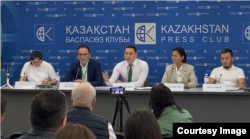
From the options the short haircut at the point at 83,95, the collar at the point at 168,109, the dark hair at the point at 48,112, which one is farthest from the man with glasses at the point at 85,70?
the dark hair at the point at 48,112

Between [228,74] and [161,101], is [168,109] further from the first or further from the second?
[228,74]

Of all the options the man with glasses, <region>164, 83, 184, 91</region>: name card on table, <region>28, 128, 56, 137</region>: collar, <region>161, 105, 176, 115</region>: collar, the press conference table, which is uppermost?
the man with glasses

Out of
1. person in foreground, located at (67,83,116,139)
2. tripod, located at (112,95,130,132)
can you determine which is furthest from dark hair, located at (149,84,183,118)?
tripod, located at (112,95,130,132)

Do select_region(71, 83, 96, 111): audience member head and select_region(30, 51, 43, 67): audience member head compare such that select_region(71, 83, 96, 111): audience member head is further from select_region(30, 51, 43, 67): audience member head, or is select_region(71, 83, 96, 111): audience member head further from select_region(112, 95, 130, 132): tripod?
select_region(30, 51, 43, 67): audience member head

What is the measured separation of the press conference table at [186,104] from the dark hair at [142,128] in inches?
103

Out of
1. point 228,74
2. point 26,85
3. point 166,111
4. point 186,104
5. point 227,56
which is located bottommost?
point 186,104

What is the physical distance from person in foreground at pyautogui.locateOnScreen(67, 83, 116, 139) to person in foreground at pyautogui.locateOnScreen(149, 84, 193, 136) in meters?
0.45

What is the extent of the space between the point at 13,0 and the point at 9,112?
2739 mm

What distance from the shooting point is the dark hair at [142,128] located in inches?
Result: 56.8

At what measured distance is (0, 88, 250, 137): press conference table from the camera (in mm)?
3986

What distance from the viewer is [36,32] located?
613 cm

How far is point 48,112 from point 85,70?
3.33 m

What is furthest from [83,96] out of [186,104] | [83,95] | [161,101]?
[186,104]

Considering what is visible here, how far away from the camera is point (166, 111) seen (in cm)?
254
